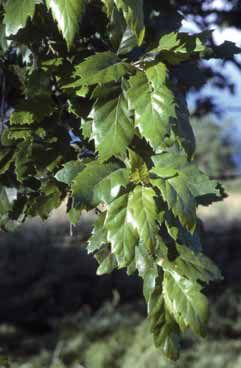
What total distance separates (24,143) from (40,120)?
0.08 metres

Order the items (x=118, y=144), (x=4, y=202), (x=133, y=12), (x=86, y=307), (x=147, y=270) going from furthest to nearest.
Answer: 1. (x=86, y=307)
2. (x=4, y=202)
3. (x=147, y=270)
4. (x=118, y=144)
5. (x=133, y=12)

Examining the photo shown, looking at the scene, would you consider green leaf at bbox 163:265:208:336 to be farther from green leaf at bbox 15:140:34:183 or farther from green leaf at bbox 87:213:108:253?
green leaf at bbox 15:140:34:183

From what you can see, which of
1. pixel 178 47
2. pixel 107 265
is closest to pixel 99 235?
pixel 107 265

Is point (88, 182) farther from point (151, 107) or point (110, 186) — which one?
point (151, 107)

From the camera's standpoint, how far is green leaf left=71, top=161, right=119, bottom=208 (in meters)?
1.44

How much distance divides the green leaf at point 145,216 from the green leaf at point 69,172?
9.5 inches

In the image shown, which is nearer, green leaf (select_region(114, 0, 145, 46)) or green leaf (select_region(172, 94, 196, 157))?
green leaf (select_region(114, 0, 145, 46))

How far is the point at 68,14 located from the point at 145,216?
0.43 m

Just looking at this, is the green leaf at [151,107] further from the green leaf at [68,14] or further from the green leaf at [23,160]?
the green leaf at [23,160]

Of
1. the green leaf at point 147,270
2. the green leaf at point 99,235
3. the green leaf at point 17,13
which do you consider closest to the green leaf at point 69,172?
the green leaf at point 99,235

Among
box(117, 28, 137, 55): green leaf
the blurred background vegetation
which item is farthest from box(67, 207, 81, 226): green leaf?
the blurred background vegetation

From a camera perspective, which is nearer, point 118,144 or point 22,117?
point 118,144

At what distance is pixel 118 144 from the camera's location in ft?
4.71

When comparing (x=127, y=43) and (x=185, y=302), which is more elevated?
(x=127, y=43)
